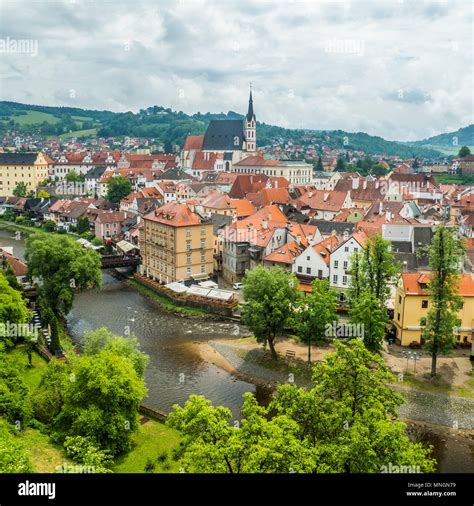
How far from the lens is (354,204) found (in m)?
65.6

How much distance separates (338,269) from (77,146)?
A: 167153 mm

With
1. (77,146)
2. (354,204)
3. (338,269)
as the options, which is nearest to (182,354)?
(338,269)

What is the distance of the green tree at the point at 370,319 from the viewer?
997 inches

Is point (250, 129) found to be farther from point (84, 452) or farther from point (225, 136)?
point (84, 452)

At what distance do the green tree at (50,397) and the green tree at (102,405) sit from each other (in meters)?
0.99

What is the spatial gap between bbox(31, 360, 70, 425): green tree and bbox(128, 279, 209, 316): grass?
17.2 metres

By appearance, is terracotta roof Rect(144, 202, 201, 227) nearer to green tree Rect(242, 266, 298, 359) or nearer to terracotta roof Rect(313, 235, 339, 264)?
terracotta roof Rect(313, 235, 339, 264)

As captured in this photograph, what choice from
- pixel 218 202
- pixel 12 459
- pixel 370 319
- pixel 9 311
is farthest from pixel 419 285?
pixel 218 202

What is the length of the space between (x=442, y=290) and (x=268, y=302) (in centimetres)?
842

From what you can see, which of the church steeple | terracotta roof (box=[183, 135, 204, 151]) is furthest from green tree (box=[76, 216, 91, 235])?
terracotta roof (box=[183, 135, 204, 151])

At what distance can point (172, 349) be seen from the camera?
2997cm

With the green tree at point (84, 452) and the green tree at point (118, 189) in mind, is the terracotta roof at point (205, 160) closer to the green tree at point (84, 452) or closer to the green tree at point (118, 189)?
the green tree at point (118, 189)

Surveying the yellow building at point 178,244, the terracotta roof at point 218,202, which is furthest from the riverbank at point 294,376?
the terracotta roof at point 218,202

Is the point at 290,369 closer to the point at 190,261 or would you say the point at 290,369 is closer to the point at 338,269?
the point at 338,269
